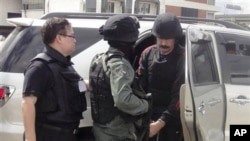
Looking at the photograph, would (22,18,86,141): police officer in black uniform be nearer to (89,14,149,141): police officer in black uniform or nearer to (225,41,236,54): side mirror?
(89,14,149,141): police officer in black uniform

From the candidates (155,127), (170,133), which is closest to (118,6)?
(170,133)

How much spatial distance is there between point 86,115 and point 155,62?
0.71 meters

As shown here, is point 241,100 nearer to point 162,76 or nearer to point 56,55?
point 162,76

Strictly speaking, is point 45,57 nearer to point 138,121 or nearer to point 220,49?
point 138,121

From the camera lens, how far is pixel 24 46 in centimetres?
315

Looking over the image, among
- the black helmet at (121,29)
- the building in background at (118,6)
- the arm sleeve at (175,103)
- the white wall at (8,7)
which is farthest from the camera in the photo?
the white wall at (8,7)

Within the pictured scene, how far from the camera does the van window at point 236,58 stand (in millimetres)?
3416

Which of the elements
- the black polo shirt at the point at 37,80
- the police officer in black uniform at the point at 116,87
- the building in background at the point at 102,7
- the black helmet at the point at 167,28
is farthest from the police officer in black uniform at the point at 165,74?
the building in background at the point at 102,7

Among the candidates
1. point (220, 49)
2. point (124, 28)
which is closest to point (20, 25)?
point (124, 28)

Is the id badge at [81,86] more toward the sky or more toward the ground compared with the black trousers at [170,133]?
more toward the sky

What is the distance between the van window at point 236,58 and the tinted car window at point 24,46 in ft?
3.71

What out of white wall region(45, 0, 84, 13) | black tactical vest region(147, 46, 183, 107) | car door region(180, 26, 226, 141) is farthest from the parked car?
white wall region(45, 0, 84, 13)

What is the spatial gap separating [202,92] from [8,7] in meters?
45.5

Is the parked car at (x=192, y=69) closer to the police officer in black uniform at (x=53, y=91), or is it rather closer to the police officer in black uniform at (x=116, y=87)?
Result: the police officer in black uniform at (x=116, y=87)
